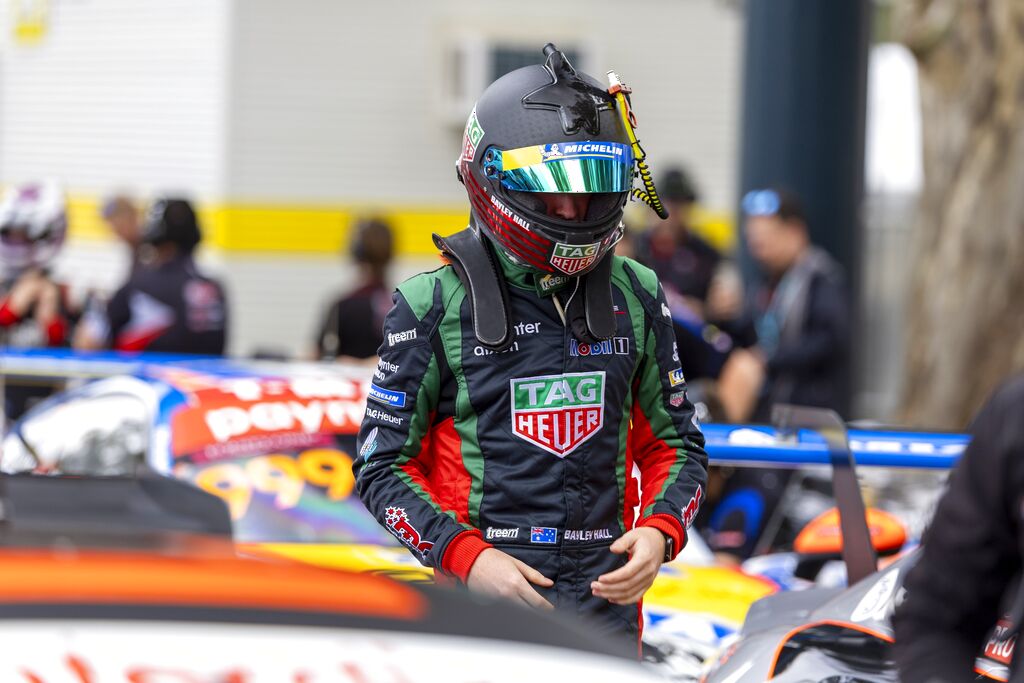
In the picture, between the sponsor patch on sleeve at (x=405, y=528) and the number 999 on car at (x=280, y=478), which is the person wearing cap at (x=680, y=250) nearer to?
the number 999 on car at (x=280, y=478)

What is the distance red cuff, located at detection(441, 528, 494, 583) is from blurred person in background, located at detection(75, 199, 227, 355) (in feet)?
16.9

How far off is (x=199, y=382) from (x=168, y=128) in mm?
10165

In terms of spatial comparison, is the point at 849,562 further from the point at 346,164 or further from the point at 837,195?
the point at 346,164

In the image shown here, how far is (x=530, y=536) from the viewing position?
3.13m

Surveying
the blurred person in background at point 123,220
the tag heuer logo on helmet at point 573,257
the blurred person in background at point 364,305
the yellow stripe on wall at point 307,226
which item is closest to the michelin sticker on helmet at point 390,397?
the tag heuer logo on helmet at point 573,257

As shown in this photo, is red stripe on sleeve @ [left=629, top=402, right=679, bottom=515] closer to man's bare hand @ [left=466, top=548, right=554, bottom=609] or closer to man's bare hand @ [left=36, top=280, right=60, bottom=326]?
man's bare hand @ [left=466, top=548, right=554, bottom=609]

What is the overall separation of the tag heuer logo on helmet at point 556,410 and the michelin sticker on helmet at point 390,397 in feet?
0.69

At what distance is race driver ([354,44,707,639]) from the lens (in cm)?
312

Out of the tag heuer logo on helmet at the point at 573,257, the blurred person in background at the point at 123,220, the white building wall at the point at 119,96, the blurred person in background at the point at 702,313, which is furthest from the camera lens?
the white building wall at the point at 119,96

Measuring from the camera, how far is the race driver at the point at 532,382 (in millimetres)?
3125

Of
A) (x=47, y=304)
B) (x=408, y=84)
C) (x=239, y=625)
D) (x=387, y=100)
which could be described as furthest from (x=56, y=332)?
(x=408, y=84)

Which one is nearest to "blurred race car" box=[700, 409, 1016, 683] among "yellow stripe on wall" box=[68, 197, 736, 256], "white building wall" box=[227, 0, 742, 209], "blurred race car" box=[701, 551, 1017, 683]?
"blurred race car" box=[701, 551, 1017, 683]

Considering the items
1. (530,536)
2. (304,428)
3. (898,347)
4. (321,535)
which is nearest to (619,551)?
(530,536)

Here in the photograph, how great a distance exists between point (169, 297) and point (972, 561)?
618 cm
